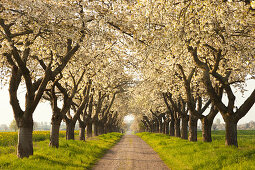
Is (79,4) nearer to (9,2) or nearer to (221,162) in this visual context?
(9,2)

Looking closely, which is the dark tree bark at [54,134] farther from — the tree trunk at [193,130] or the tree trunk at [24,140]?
the tree trunk at [193,130]

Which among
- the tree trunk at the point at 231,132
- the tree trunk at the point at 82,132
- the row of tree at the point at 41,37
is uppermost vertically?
the row of tree at the point at 41,37

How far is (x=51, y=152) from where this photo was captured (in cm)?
1441

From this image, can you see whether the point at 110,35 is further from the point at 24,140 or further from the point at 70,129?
the point at 70,129

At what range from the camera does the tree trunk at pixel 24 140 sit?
12.7 m

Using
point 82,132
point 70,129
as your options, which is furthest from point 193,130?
point 82,132

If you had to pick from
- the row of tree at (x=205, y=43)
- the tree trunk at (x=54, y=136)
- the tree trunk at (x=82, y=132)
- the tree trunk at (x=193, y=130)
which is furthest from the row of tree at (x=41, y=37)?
the tree trunk at (x=82, y=132)

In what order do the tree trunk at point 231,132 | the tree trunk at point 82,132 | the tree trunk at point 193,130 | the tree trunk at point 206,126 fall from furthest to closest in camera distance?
the tree trunk at point 82,132 < the tree trunk at point 193,130 < the tree trunk at point 206,126 < the tree trunk at point 231,132

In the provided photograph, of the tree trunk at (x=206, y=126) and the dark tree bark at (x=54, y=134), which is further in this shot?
the tree trunk at (x=206, y=126)

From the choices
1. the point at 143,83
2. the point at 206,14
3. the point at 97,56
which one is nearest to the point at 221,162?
the point at 206,14

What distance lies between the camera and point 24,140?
12.8 meters

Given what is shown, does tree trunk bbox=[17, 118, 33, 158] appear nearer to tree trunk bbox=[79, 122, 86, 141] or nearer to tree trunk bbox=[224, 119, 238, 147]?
tree trunk bbox=[224, 119, 238, 147]

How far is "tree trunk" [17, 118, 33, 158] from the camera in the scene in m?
12.7

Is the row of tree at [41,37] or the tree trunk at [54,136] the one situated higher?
the row of tree at [41,37]
